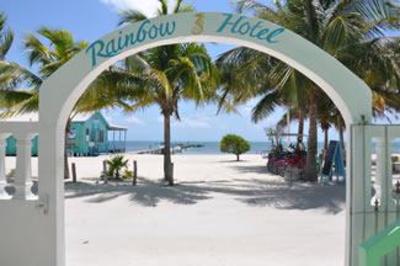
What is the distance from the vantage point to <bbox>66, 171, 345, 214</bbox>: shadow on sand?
12.8 m

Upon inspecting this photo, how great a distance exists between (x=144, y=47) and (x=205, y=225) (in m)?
5.20

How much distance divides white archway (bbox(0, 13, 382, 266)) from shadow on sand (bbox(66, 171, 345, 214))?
662cm

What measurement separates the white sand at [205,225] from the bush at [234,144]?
22.0 meters

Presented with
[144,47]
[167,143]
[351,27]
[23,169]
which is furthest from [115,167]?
[144,47]

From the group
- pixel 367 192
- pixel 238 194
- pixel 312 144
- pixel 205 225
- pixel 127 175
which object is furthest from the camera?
pixel 127 175

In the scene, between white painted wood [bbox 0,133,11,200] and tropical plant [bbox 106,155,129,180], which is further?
tropical plant [bbox 106,155,129,180]

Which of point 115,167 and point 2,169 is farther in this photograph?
point 115,167

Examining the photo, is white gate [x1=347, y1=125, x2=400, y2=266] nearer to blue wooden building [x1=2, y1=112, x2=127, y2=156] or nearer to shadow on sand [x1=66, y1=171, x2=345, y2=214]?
shadow on sand [x1=66, y1=171, x2=345, y2=214]

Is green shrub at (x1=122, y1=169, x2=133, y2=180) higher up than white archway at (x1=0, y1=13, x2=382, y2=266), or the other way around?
white archway at (x1=0, y1=13, x2=382, y2=266)

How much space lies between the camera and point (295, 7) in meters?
17.0

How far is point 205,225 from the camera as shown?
9.96 metres

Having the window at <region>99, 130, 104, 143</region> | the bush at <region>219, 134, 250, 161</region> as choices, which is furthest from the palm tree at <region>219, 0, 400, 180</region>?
the window at <region>99, 130, 104, 143</region>

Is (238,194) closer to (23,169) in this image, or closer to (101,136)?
(23,169)

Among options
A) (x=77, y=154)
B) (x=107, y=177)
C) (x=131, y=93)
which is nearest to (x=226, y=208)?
(x=131, y=93)
